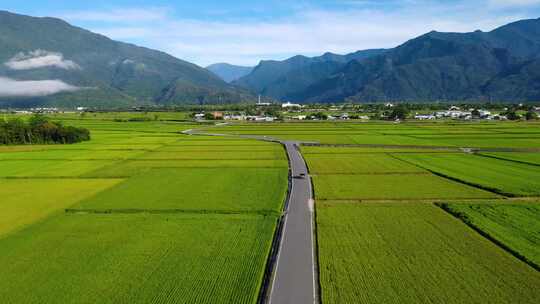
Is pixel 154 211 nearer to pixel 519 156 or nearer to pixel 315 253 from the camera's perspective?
pixel 315 253

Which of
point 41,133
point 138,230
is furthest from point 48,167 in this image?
point 41,133

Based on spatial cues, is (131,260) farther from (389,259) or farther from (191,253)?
(389,259)

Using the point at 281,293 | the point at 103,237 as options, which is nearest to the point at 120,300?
the point at 281,293

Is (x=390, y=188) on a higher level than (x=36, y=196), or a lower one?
lower

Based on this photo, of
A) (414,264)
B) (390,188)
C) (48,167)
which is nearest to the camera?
(414,264)

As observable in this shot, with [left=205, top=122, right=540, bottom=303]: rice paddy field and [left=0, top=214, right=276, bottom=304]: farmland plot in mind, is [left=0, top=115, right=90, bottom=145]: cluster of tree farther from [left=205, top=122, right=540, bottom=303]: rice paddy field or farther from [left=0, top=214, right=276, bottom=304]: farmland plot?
[left=0, top=214, right=276, bottom=304]: farmland plot

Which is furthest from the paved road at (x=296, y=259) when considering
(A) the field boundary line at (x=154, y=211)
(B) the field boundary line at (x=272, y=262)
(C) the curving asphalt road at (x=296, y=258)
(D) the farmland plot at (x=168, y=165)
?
(D) the farmland plot at (x=168, y=165)
